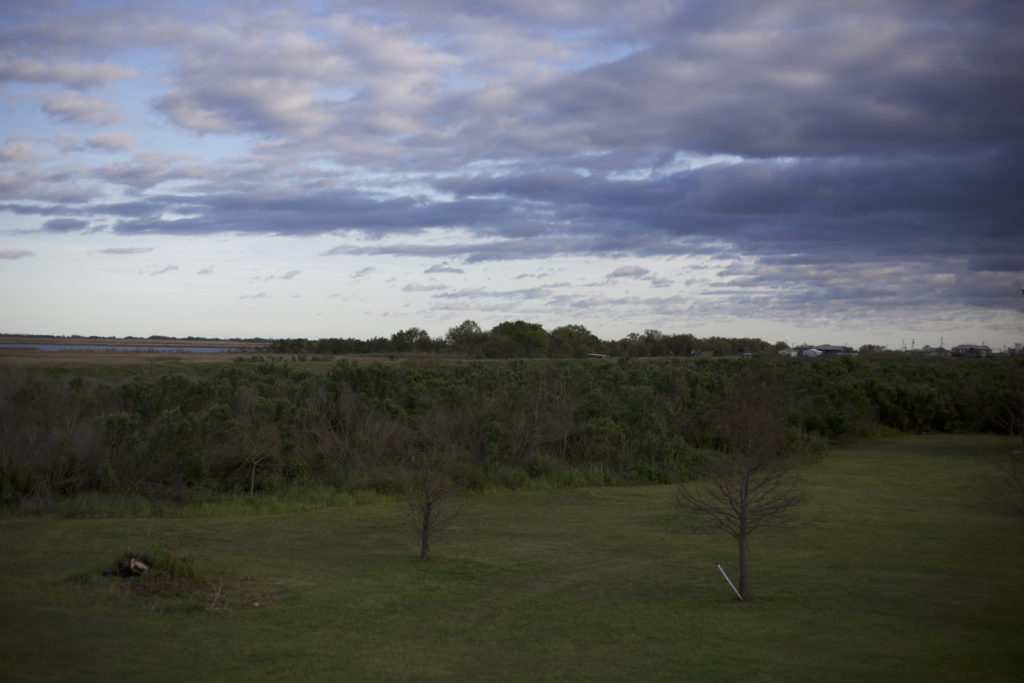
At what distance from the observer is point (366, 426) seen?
19844 millimetres

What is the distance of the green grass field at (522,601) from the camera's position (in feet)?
22.5

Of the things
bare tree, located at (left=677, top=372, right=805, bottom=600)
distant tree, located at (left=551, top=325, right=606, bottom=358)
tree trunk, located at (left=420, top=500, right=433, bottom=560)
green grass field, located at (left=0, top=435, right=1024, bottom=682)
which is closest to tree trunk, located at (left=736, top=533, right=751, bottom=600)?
bare tree, located at (left=677, top=372, right=805, bottom=600)

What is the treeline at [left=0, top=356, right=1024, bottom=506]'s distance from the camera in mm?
15859

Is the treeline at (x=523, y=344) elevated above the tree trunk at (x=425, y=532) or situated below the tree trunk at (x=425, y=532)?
above

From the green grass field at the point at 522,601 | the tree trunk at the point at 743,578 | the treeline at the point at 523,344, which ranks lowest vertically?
the green grass field at the point at 522,601

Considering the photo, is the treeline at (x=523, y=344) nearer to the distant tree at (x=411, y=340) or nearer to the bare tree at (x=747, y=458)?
the distant tree at (x=411, y=340)

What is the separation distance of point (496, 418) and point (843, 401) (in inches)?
560

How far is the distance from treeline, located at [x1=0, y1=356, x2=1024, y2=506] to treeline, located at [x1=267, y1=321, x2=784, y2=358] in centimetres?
4197

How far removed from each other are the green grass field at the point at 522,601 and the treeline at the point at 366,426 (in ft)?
8.26

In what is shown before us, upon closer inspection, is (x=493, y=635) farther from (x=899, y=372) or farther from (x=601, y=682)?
(x=899, y=372)

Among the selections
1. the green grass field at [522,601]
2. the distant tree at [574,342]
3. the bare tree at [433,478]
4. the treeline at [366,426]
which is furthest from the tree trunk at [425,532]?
the distant tree at [574,342]

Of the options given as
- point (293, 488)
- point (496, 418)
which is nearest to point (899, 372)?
point (496, 418)

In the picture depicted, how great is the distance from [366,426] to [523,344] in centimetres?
5874

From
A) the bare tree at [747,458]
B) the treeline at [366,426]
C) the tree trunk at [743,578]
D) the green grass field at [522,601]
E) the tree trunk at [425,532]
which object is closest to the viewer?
the green grass field at [522,601]
